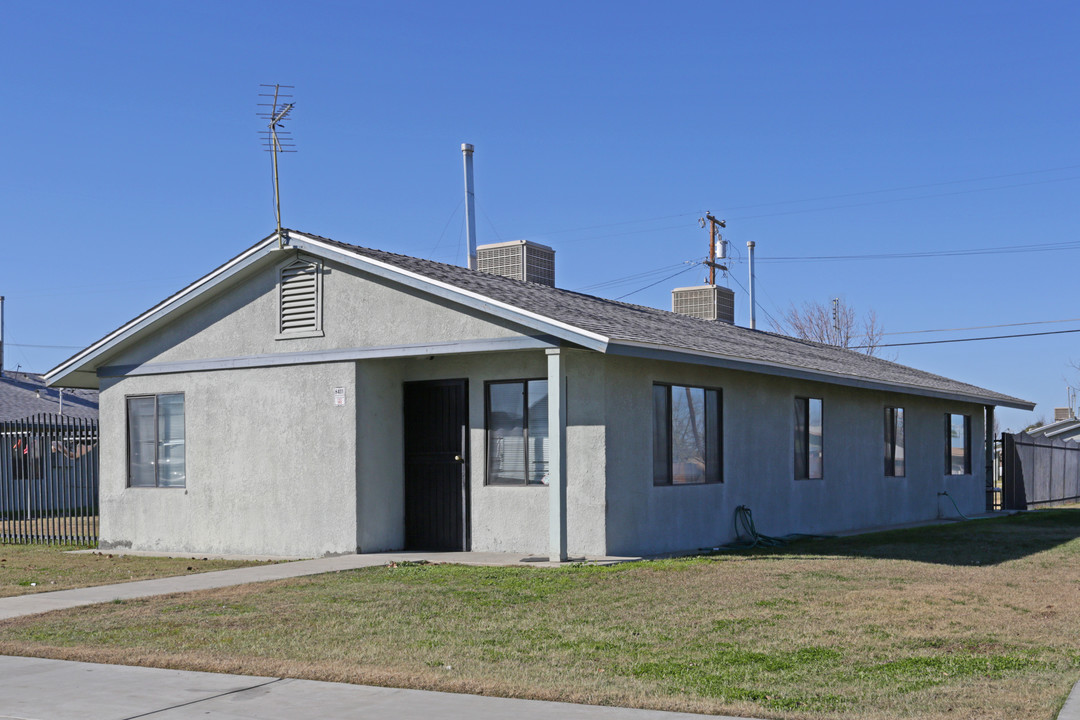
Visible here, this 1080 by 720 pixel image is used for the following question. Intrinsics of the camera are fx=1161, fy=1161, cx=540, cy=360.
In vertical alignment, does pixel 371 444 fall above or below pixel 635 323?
below

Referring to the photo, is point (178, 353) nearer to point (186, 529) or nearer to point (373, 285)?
point (186, 529)

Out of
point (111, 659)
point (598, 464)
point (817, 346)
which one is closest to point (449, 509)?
point (598, 464)

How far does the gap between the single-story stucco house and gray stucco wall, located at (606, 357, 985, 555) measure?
48 mm

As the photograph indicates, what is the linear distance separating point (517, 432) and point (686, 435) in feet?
7.92

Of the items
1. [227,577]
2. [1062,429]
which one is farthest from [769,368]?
[1062,429]

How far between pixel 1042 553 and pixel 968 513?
33.6ft

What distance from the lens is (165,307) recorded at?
16938 mm

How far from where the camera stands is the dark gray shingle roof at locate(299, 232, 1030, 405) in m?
14.6

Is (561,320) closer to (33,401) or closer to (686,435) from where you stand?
(686,435)

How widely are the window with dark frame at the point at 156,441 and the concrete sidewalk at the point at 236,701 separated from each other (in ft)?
32.8

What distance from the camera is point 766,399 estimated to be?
17.9 metres

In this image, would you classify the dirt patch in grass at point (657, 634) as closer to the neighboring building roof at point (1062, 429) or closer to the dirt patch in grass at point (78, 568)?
the dirt patch in grass at point (78, 568)

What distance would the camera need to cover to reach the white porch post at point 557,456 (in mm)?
13906

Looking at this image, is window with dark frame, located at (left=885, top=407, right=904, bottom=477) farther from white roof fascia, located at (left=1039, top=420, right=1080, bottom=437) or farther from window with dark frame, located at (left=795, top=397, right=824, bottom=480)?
white roof fascia, located at (left=1039, top=420, right=1080, bottom=437)
